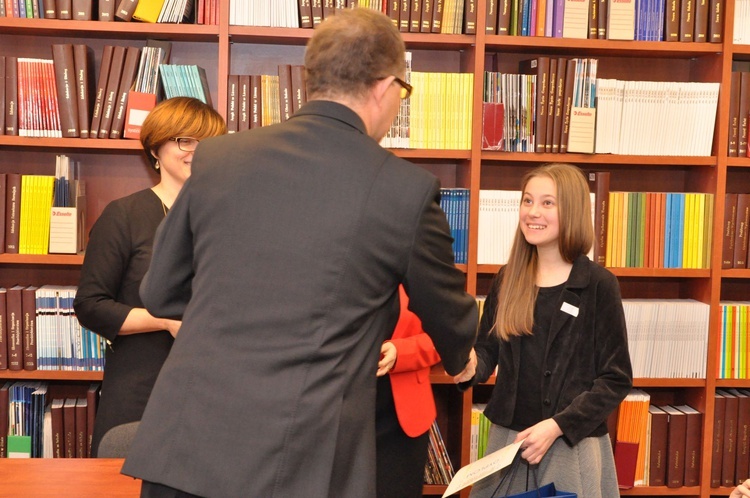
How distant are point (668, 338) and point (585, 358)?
1229mm

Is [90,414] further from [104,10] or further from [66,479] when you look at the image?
[104,10]

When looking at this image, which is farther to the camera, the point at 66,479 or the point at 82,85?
the point at 82,85

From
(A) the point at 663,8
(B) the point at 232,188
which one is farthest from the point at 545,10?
(B) the point at 232,188

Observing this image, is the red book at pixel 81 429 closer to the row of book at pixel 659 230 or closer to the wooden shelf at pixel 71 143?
the wooden shelf at pixel 71 143

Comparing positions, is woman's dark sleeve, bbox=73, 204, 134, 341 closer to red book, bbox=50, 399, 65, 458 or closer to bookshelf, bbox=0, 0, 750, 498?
bookshelf, bbox=0, 0, 750, 498

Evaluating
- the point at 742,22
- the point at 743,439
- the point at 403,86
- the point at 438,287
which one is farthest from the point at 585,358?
the point at 742,22

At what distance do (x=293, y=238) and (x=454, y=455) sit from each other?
2367mm

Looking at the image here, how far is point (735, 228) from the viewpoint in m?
3.31

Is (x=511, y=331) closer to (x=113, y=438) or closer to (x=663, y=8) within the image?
(x=113, y=438)

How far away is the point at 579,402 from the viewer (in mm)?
2156

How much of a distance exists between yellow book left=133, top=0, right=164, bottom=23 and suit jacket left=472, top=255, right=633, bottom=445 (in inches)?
72.9

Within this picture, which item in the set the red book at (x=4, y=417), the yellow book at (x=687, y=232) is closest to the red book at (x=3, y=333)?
the red book at (x=4, y=417)

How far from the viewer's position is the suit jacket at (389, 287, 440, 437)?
226 centimetres

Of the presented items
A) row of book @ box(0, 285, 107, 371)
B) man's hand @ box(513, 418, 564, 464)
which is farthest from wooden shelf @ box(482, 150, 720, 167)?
row of book @ box(0, 285, 107, 371)
